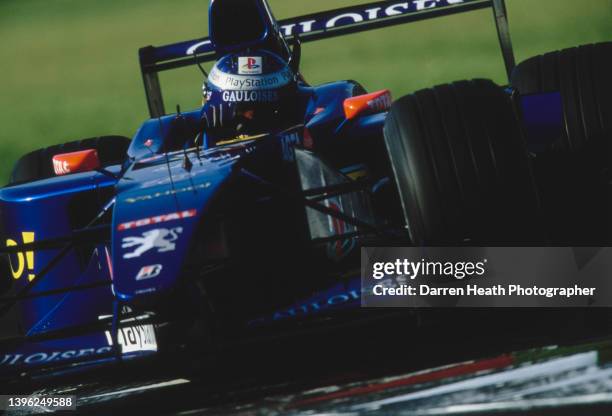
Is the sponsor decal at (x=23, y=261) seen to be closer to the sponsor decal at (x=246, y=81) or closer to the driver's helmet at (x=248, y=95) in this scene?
the driver's helmet at (x=248, y=95)

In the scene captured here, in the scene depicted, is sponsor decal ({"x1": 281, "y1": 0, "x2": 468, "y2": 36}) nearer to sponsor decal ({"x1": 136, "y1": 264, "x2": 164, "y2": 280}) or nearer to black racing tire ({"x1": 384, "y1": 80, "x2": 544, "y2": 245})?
black racing tire ({"x1": 384, "y1": 80, "x2": 544, "y2": 245})

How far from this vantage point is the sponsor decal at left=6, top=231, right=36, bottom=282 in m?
4.63

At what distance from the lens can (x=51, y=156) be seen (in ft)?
20.7

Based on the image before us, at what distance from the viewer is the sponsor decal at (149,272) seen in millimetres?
3352

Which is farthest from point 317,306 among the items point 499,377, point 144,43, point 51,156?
point 144,43

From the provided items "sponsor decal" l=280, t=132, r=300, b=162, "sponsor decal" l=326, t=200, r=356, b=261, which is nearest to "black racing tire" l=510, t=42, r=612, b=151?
"sponsor decal" l=326, t=200, r=356, b=261

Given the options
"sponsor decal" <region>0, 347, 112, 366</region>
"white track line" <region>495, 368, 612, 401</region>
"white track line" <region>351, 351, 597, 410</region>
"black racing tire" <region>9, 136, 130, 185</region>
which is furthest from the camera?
"black racing tire" <region>9, 136, 130, 185</region>

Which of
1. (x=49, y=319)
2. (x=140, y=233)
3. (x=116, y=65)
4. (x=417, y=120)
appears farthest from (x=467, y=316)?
(x=116, y=65)

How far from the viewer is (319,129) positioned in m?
4.70

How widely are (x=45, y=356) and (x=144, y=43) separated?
999 cm

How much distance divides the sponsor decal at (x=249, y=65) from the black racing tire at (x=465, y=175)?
1234mm

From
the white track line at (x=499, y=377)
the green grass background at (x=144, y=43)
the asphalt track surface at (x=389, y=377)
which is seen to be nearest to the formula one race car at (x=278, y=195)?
the asphalt track surface at (x=389, y=377)

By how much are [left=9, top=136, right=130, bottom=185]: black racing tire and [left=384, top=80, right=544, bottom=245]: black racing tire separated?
310 cm

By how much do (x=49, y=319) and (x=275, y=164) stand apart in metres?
1.30
